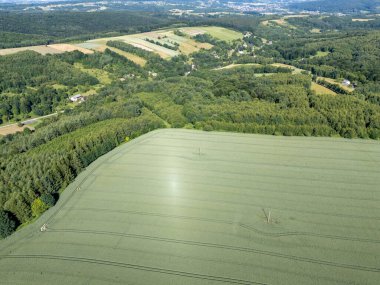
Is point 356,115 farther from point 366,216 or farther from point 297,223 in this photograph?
point 297,223

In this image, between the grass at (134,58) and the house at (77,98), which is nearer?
the house at (77,98)

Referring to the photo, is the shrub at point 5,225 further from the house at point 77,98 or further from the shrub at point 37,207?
the house at point 77,98

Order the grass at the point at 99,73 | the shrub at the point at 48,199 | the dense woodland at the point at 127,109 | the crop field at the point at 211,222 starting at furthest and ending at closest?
the grass at the point at 99,73
the dense woodland at the point at 127,109
the shrub at the point at 48,199
the crop field at the point at 211,222

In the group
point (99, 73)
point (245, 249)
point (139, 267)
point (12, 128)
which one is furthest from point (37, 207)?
point (99, 73)

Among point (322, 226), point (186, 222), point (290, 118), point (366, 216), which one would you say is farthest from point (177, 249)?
point (290, 118)

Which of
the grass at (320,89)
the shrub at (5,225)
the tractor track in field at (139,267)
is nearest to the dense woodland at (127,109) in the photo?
the shrub at (5,225)

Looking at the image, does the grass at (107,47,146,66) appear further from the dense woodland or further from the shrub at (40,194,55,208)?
the shrub at (40,194,55,208)

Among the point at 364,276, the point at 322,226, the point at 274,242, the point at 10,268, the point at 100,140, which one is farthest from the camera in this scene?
the point at 100,140
